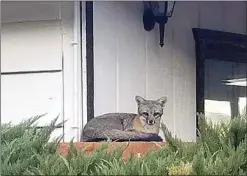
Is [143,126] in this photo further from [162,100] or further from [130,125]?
[162,100]

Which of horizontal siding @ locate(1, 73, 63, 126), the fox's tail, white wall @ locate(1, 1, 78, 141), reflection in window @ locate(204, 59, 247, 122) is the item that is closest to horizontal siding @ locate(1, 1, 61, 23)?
white wall @ locate(1, 1, 78, 141)

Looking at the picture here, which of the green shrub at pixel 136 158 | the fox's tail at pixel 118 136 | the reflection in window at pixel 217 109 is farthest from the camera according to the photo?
the reflection in window at pixel 217 109

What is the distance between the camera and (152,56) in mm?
3385

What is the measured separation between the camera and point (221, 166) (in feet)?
5.38

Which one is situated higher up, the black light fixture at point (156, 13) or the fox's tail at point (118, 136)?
the black light fixture at point (156, 13)

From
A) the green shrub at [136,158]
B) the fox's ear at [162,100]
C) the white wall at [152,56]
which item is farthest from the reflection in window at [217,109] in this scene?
the green shrub at [136,158]

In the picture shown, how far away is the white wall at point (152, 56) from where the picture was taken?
10.2 feet

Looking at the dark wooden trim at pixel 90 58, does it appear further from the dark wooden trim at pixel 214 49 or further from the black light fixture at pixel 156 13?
the dark wooden trim at pixel 214 49

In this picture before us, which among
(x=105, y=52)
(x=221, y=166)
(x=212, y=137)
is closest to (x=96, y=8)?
(x=105, y=52)

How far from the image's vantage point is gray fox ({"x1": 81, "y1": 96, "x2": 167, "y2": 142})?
2.81 metres

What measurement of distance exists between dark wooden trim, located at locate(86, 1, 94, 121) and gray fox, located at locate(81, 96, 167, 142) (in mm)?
73

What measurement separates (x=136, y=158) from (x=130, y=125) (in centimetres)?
135

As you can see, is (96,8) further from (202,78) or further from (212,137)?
(212,137)

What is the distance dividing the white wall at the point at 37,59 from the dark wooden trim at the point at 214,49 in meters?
0.94
